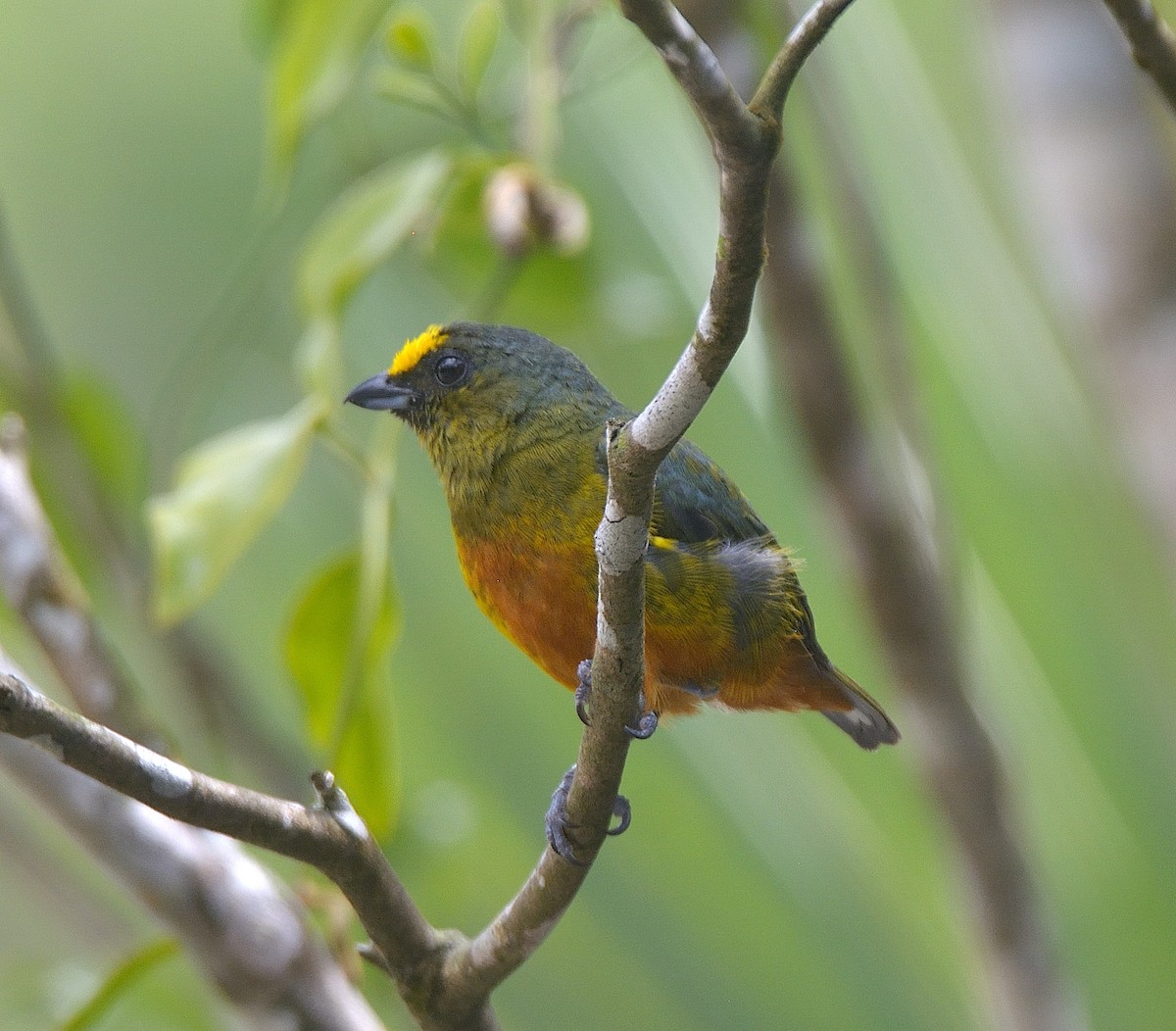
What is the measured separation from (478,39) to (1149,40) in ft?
4.14

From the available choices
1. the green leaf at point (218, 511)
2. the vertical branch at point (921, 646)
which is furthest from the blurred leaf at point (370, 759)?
the vertical branch at point (921, 646)

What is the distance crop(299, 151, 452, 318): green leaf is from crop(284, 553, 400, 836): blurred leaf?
1.53ft

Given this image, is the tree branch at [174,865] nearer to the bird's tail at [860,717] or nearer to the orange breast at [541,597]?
the orange breast at [541,597]

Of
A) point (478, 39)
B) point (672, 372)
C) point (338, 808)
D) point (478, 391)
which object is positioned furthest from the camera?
point (478, 391)

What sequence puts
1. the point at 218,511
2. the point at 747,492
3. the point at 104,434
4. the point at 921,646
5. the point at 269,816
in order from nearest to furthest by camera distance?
the point at 269,816 < the point at 218,511 < the point at 921,646 < the point at 104,434 < the point at 747,492

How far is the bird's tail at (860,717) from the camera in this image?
9.11 ft

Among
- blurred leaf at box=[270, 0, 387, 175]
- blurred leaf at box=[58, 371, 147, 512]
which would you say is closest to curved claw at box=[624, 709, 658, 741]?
blurred leaf at box=[270, 0, 387, 175]

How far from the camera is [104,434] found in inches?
134

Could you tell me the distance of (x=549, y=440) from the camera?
8.30ft

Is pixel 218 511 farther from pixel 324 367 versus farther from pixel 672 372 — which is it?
pixel 672 372


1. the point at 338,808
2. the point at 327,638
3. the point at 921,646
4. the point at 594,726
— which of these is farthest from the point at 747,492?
the point at 338,808

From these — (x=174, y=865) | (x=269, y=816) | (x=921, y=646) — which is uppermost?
(x=269, y=816)

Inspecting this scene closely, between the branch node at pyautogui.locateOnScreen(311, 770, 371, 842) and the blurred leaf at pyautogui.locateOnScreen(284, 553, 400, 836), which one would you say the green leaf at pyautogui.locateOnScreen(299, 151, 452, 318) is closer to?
the blurred leaf at pyautogui.locateOnScreen(284, 553, 400, 836)

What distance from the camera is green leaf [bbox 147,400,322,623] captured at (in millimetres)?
2205
